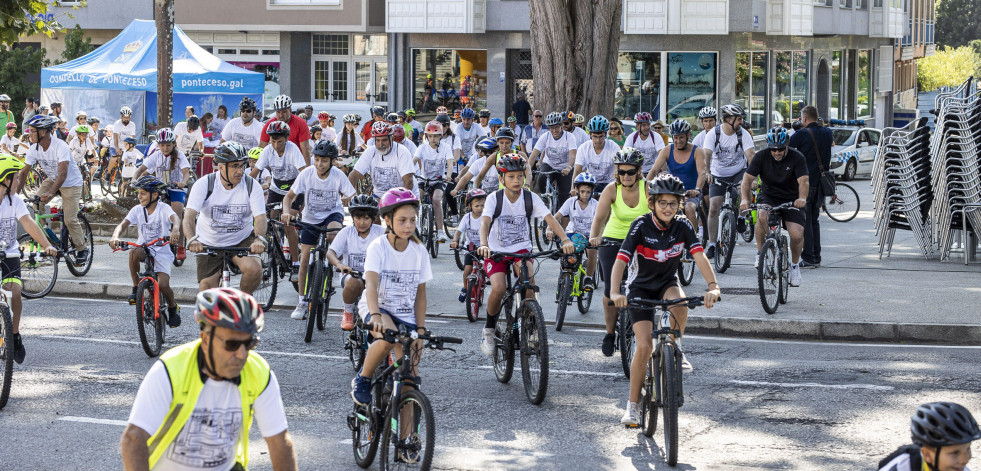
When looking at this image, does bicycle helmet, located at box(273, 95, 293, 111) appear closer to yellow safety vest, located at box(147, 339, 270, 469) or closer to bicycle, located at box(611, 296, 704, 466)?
bicycle, located at box(611, 296, 704, 466)

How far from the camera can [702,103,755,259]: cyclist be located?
50.6 ft

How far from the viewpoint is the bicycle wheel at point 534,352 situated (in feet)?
27.7

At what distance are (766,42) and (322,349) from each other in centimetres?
3037

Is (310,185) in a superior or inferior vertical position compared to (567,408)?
superior

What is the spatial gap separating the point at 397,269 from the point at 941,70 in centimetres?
6964

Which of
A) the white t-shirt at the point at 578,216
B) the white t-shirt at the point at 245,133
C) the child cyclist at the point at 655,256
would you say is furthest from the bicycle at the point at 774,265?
the white t-shirt at the point at 245,133

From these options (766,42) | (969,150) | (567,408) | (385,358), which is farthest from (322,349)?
(766,42)

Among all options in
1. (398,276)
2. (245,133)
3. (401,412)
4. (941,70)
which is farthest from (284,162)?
(941,70)

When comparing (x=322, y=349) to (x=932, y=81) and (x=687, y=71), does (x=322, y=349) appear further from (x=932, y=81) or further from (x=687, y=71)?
(x=932, y=81)

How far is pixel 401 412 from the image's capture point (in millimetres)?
6316

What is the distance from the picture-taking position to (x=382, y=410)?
660 cm

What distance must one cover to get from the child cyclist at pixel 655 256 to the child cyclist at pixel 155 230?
4423 mm

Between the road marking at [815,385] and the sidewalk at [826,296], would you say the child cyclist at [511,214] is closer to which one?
the road marking at [815,385]

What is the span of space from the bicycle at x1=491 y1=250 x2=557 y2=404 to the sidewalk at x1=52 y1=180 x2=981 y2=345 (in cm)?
281
